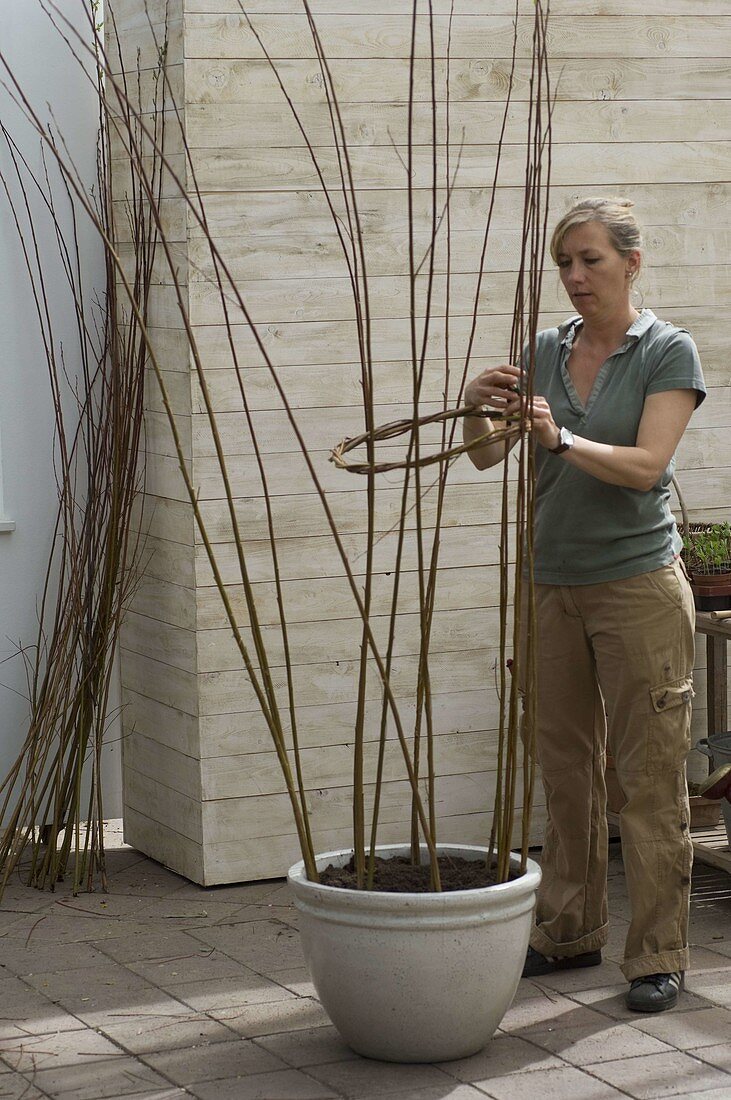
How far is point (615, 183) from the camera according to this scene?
4.24 meters

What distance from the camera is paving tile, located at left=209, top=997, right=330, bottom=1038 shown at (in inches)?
119

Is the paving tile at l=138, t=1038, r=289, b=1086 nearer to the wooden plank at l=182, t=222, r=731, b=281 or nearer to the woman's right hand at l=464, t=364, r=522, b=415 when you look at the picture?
the woman's right hand at l=464, t=364, r=522, b=415

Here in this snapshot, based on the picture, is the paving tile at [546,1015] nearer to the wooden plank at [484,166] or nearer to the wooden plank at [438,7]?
the wooden plank at [484,166]

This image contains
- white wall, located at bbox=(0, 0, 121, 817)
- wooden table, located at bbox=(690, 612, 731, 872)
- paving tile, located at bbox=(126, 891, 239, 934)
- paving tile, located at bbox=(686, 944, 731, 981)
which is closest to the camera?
paving tile, located at bbox=(686, 944, 731, 981)

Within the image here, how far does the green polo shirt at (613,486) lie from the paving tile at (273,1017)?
1.03m

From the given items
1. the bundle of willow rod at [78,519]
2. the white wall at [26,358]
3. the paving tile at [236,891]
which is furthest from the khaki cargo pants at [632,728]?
the white wall at [26,358]

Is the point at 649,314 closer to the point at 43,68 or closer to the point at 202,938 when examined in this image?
the point at 202,938

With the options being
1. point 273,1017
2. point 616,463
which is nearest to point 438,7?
point 616,463

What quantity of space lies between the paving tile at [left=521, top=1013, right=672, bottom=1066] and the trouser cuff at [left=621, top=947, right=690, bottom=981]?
0.12m

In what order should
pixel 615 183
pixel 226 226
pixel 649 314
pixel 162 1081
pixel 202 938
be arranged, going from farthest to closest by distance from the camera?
pixel 615 183 < pixel 226 226 < pixel 202 938 < pixel 649 314 < pixel 162 1081

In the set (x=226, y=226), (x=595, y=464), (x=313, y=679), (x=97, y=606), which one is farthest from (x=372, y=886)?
(x=226, y=226)

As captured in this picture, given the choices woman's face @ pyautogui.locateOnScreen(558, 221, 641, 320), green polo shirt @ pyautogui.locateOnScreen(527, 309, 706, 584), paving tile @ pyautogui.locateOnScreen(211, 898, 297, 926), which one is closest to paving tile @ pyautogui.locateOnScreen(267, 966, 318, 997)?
paving tile @ pyautogui.locateOnScreen(211, 898, 297, 926)

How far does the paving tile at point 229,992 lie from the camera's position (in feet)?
10.4

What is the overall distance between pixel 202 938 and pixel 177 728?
2.17ft
